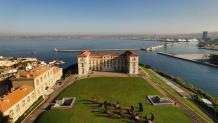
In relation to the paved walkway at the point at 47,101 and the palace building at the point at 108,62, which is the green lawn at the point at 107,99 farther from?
the palace building at the point at 108,62

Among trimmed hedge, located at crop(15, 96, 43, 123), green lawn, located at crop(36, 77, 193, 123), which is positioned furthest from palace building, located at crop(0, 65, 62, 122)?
green lawn, located at crop(36, 77, 193, 123)

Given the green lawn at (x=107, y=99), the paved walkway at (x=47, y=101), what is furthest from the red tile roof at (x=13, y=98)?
the green lawn at (x=107, y=99)

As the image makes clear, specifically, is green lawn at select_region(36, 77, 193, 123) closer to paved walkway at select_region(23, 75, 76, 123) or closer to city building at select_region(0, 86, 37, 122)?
paved walkway at select_region(23, 75, 76, 123)

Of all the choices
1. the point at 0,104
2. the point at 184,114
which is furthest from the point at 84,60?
the point at 184,114

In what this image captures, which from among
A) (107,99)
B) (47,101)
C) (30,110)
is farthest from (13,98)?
(107,99)

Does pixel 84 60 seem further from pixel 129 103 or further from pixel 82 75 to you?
pixel 129 103

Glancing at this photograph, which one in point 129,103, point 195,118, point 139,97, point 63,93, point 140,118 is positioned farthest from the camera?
point 63,93
